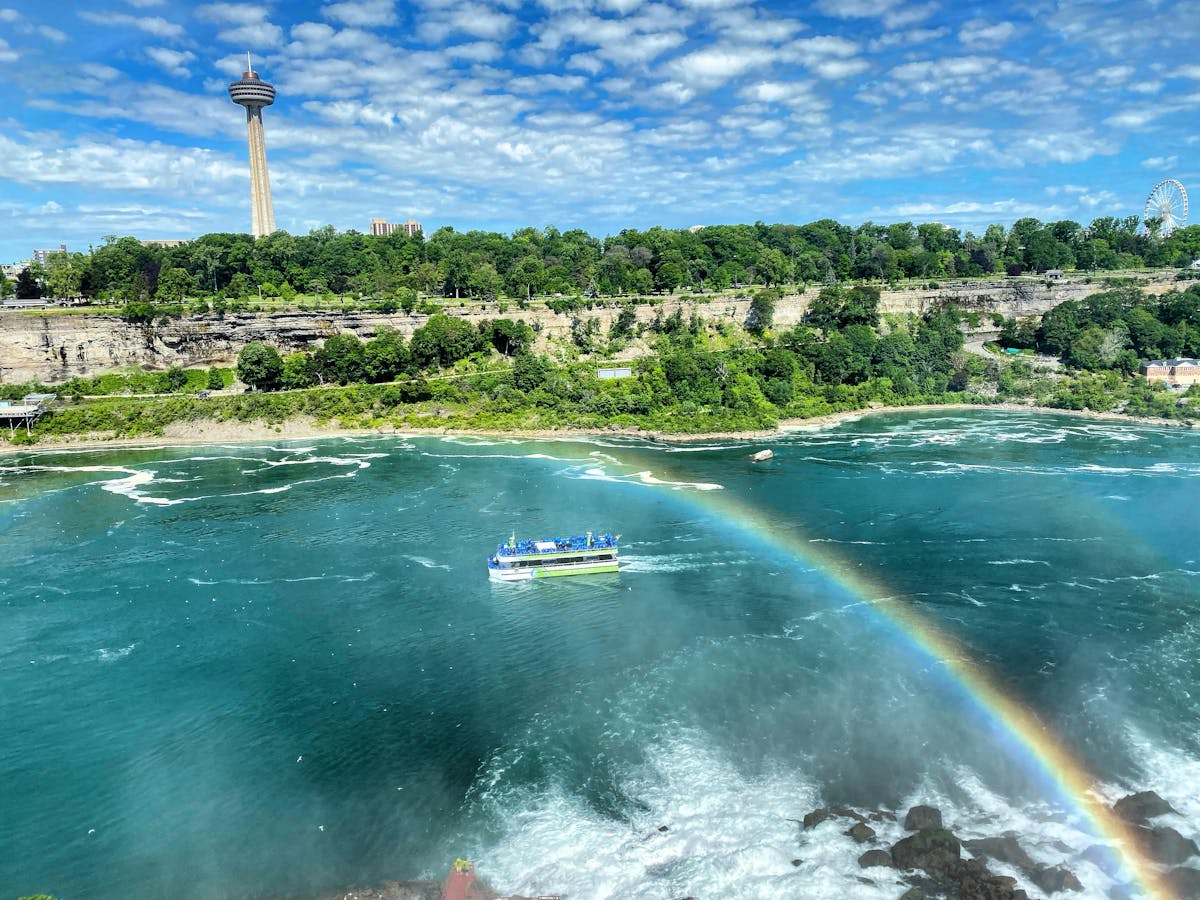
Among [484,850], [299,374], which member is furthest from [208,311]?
[484,850]

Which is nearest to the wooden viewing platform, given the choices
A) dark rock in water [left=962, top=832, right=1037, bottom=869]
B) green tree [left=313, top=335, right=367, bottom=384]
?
green tree [left=313, top=335, right=367, bottom=384]

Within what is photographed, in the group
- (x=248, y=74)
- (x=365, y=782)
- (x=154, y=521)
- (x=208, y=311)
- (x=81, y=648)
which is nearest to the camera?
(x=365, y=782)

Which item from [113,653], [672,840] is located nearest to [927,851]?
[672,840]

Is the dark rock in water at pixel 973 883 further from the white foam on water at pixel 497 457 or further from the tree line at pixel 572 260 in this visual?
the tree line at pixel 572 260

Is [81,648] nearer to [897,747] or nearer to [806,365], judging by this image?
[897,747]

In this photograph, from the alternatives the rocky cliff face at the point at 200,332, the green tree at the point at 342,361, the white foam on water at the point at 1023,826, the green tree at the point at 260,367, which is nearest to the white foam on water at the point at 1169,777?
the white foam on water at the point at 1023,826

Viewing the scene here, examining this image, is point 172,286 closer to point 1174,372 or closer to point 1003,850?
point 1003,850
